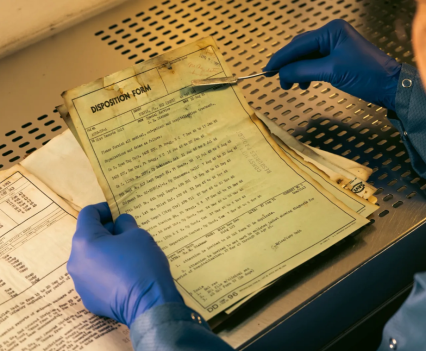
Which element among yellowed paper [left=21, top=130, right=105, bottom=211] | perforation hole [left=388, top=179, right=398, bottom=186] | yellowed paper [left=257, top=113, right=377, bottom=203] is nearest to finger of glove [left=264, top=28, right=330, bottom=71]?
yellowed paper [left=257, top=113, right=377, bottom=203]

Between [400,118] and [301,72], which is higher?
[301,72]

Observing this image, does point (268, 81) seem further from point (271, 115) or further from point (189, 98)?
point (189, 98)

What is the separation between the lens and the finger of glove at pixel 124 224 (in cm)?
70

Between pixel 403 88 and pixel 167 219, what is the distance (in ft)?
1.66

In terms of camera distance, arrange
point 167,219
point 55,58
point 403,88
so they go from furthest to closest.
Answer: point 55,58, point 403,88, point 167,219

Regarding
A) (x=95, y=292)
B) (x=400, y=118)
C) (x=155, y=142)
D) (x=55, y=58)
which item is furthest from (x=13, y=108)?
(x=400, y=118)

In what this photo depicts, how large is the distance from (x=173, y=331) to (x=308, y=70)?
22.0 inches

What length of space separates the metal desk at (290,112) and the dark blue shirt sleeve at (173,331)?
0.05m

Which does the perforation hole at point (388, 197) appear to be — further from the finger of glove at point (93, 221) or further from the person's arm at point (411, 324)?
the finger of glove at point (93, 221)

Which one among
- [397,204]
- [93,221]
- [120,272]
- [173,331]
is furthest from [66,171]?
[397,204]

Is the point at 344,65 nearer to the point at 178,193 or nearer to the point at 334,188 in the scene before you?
the point at 334,188

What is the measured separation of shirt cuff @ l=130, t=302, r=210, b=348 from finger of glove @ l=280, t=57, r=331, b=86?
0.51 meters

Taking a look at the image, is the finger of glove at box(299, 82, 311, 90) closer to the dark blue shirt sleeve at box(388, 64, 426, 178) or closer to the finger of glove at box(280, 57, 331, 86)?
the finger of glove at box(280, 57, 331, 86)

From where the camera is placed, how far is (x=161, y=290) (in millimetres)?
622
